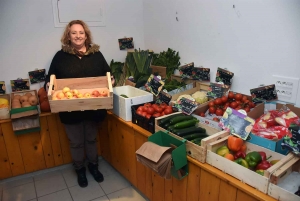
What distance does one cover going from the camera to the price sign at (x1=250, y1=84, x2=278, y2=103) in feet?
6.46

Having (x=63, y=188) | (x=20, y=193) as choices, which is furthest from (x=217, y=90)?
(x=20, y=193)

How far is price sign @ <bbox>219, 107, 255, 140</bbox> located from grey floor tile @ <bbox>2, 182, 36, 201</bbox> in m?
2.07

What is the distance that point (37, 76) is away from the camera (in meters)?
2.84

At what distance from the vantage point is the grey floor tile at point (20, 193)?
2.48 meters

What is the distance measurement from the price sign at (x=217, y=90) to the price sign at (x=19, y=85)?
203 centimetres

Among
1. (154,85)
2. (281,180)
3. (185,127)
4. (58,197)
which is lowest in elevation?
(58,197)

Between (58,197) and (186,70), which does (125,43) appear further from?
(58,197)

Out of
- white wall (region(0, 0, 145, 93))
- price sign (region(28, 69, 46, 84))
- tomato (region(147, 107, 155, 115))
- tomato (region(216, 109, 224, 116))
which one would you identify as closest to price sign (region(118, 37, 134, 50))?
white wall (region(0, 0, 145, 93))

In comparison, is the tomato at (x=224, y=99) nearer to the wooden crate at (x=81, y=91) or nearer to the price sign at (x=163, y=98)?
the price sign at (x=163, y=98)

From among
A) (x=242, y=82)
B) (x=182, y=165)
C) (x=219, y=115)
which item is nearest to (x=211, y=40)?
(x=242, y=82)

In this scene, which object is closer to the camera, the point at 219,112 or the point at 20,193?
the point at 219,112

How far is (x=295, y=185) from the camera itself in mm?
1321

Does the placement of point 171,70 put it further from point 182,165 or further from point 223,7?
point 182,165

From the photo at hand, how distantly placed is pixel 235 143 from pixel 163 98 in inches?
36.9
